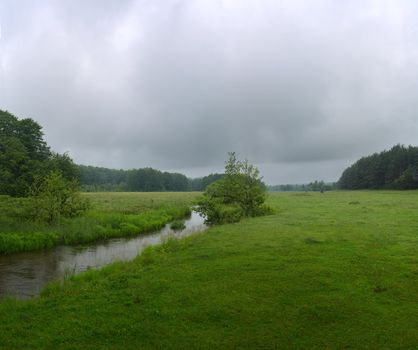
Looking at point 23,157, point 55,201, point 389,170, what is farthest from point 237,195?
point 389,170

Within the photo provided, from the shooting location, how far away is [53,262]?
77.7 ft

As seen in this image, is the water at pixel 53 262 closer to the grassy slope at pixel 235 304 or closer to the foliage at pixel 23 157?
the grassy slope at pixel 235 304

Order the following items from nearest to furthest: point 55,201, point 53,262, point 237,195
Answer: point 53,262, point 55,201, point 237,195

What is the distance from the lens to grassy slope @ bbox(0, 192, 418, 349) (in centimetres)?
972

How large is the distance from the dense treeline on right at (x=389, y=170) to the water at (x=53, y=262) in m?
124

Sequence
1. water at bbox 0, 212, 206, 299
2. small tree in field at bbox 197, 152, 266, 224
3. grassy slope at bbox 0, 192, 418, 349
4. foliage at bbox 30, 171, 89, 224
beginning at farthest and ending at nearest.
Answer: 1. small tree in field at bbox 197, 152, 266, 224
2. foliage at bbox 30, 171, 89, 224
3. water at bbox 0, 212, 206, 299
4. grassy slope at bbox 0, 192, 418, 349

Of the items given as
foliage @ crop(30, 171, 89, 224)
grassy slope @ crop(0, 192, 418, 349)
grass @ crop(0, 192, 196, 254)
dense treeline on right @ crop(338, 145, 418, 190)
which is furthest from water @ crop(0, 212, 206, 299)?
dense treeline on right @ crop(338, 145, 418, 190)

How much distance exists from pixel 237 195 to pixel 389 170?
12342cm

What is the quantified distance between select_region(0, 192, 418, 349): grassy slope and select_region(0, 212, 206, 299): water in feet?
10.9

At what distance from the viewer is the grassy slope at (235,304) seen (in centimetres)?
972

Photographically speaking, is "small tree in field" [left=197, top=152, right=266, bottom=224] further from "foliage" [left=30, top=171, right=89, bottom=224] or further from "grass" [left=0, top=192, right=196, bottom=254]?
"foliage" [left=30, top=171, right=89, bottom=224]

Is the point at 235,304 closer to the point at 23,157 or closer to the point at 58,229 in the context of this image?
the point at 58,229

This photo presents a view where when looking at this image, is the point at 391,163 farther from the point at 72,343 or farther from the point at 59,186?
the point at 72,343

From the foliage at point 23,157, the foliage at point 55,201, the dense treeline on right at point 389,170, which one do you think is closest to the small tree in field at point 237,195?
the foliage at point 55,201
